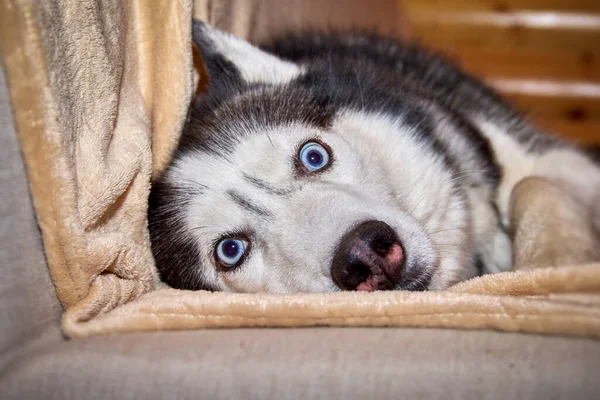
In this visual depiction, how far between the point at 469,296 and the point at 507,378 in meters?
0.17

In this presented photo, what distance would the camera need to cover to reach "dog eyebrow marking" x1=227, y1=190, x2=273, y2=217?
1475 mm

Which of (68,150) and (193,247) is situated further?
(193,247)

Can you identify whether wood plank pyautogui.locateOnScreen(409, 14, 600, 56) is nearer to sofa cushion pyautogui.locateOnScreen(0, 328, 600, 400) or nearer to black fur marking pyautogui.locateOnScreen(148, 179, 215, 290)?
black fur marking pyautogui.locateOnScreen(148, 179, 215, 290)

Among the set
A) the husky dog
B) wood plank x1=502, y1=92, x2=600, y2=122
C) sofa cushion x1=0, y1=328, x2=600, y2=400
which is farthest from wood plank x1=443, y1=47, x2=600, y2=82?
sofa cushion x1=0, y1=328, x2=600, y2=400

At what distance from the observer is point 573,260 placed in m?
1.46

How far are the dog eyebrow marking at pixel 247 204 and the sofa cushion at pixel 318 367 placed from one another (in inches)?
18.3

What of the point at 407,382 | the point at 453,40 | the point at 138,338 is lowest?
the point at 453,40

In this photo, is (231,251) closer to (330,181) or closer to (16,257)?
(330,181)

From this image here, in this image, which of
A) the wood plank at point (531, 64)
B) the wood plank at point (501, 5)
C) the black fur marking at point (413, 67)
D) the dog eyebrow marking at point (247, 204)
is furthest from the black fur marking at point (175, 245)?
the wood plank at point (531, 64)

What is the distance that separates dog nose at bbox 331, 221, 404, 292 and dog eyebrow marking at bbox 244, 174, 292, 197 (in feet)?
0.84

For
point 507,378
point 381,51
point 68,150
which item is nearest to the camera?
point 507,378

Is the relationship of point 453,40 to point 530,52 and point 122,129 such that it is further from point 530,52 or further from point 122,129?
point 122,129

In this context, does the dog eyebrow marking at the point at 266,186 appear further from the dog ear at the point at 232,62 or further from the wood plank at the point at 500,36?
the wood plank at the point at 500,36

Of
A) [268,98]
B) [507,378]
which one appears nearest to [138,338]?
[507,378]
